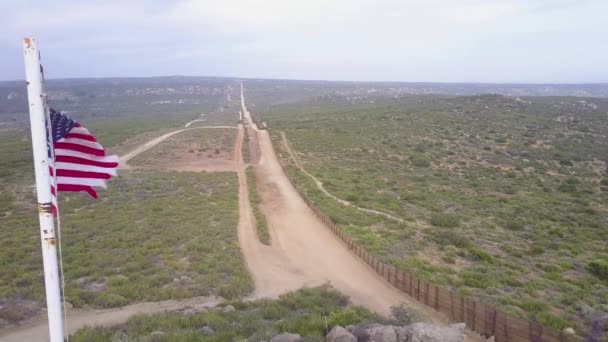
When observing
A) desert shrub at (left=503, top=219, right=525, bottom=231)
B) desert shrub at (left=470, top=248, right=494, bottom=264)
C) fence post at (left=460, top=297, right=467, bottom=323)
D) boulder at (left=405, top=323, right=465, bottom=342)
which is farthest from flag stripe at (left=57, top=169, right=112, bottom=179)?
desert shrub at (left=503, top=219, right=525, bottom=231)

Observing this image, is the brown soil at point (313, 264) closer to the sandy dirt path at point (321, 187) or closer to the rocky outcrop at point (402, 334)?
the sandy dirt path at point (321, 187)

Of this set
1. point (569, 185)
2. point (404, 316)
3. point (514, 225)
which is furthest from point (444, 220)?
point (569, 185)

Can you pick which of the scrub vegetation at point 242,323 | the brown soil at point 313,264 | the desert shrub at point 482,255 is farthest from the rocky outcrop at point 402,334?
the desert shrub at point 482,255

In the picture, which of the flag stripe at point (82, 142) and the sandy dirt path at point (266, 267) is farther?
the sandy dirt path at point (266, 267)

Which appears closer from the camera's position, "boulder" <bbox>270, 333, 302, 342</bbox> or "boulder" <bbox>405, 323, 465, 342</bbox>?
"boulder" <bbox>405, 323, 465, 342</bbox>

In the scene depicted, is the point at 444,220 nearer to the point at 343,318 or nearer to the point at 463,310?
the point at 463,310

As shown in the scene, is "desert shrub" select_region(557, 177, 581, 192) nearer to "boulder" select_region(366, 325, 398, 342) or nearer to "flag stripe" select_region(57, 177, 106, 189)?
"boulder" select_region(366, 325, 398, 342)

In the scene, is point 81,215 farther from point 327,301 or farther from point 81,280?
point 327,301
